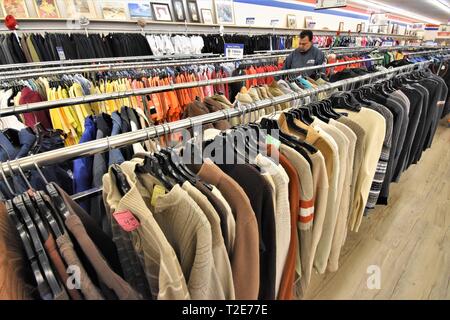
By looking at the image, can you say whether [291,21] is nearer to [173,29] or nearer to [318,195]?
[173,29]

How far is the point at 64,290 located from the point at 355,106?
139 centimetres

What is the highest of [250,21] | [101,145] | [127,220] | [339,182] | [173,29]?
[250,21]

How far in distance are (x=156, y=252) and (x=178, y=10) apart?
18.9 feet

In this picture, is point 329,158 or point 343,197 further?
point 343,197

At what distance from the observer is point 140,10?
475cm

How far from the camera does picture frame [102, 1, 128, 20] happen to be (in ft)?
14.1

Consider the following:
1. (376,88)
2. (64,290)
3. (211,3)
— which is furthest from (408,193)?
(211,3)

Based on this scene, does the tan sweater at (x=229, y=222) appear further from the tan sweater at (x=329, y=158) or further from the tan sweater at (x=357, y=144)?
the tan sweater at (x=357, y=144)

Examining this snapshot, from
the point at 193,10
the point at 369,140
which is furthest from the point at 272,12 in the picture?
the point at 369,140

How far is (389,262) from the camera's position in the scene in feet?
5.79

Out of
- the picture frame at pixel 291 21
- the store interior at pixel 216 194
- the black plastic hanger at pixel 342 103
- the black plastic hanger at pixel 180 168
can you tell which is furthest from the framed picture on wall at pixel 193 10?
the black plastic hanger at pixel 180 168

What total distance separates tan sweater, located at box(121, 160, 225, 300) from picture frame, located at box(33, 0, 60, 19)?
15.0ft

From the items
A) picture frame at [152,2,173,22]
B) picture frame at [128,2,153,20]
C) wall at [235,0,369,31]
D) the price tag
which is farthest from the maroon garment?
wall at [235,0,369,31]

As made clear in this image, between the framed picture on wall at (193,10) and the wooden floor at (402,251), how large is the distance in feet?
16.7
